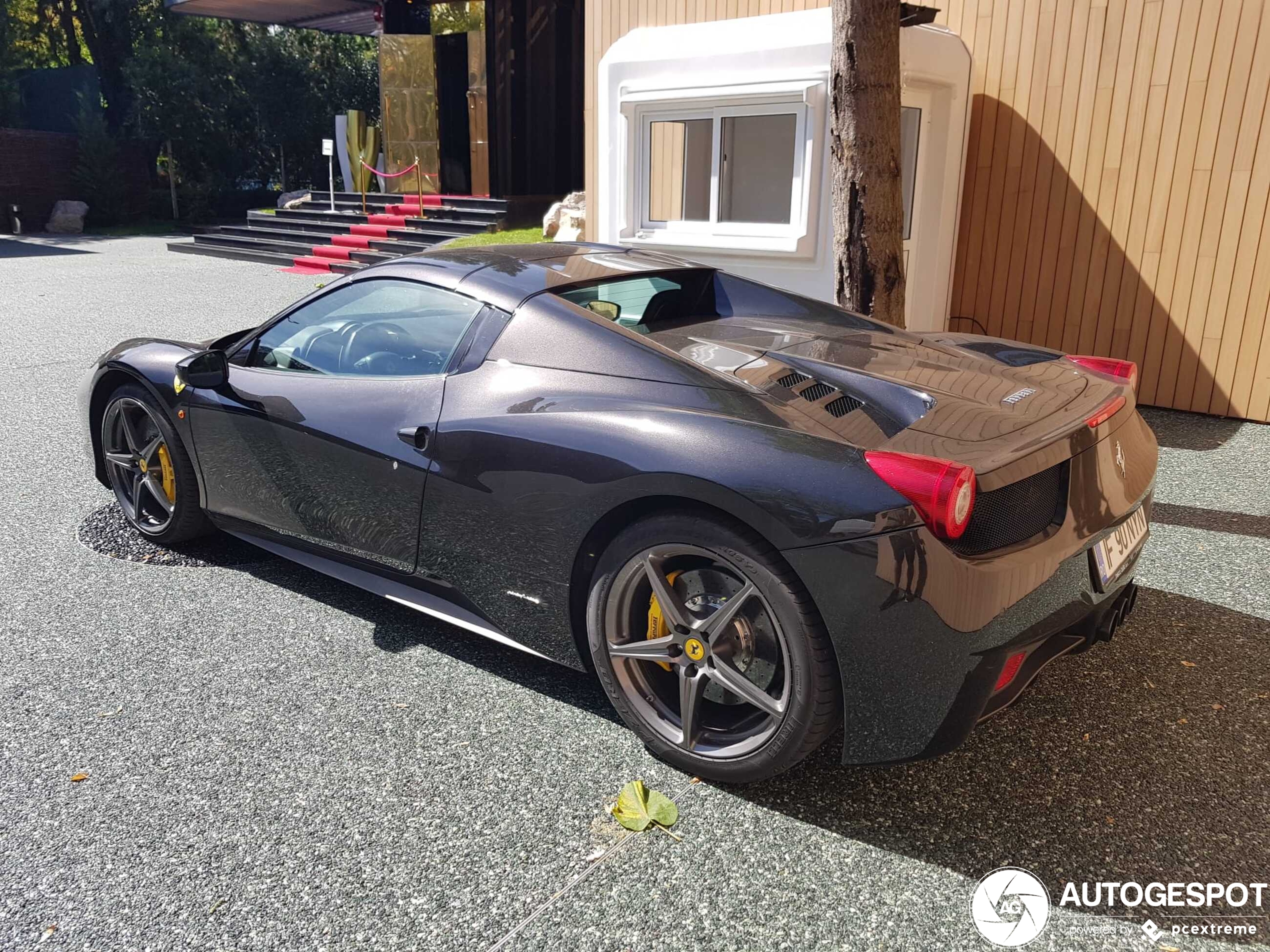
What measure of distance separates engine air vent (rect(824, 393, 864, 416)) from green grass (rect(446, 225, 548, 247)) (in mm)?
13413

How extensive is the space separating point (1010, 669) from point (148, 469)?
12.0 ft

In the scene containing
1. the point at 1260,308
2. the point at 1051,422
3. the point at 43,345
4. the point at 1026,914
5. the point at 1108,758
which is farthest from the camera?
the point at 43,345

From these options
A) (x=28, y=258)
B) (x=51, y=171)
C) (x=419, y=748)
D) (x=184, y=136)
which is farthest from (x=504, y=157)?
(x=419, y=748)

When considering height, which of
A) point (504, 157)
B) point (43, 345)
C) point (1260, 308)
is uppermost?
point (504, 157)

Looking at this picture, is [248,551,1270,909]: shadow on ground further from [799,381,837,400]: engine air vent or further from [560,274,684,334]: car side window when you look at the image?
[560,274,684,334]: car side window

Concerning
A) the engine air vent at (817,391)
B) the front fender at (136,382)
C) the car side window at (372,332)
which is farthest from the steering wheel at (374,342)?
the engine air vent at (817,391)

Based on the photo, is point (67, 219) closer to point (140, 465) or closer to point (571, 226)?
point (571, 226)

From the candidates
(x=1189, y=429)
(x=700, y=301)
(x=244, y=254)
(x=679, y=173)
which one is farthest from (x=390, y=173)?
(x=700, y=301)

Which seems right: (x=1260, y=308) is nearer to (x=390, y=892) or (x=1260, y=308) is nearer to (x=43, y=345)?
(x=390, y=892)

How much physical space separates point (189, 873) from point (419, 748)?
0.72 meters

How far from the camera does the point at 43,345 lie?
1004 cm

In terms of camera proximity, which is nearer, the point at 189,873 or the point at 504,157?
the point at 189,873

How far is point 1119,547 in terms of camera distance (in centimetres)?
277

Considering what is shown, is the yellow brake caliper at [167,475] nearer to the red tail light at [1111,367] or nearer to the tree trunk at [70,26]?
the red tail light at [1111,367]
